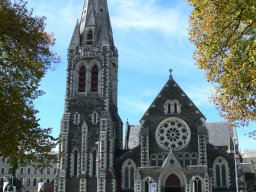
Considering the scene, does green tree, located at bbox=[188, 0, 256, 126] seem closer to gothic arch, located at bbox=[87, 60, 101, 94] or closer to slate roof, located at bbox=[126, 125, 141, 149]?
gothic arch, located at bbox=[87, 60, 101, 94]

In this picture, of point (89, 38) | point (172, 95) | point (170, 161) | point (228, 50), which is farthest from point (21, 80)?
point (89, 38)

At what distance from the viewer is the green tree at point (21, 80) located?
17.5 metres

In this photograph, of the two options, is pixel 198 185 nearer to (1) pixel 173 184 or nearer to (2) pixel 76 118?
(1) pixel 173 184

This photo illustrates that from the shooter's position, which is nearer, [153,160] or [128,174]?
[153,160]

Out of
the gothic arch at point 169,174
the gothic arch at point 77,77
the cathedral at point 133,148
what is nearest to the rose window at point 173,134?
the cathedral at point 133,148

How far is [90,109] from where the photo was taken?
47.6m

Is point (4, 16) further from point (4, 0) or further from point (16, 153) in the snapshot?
point (16, 153)

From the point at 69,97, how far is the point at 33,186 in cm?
5529

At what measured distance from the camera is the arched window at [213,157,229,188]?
143ft

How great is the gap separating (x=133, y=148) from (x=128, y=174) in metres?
2.96

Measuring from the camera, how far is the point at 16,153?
18.5 meters

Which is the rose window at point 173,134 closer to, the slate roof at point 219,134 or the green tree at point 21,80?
the slate roof at point 219,134

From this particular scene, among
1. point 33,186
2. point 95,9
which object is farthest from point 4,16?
point 33,186

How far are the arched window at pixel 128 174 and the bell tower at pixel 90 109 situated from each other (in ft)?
5.34
